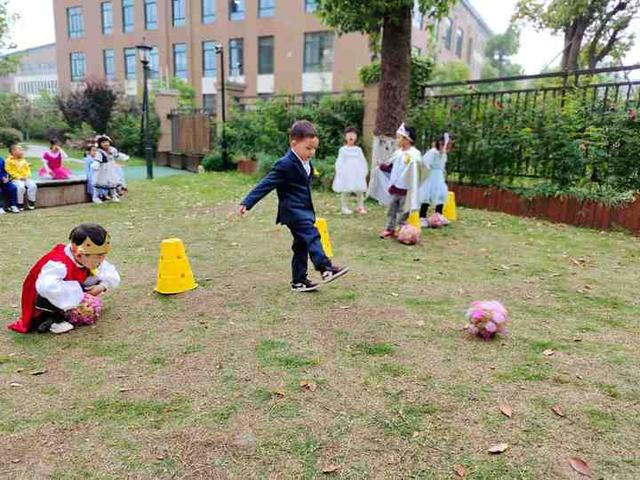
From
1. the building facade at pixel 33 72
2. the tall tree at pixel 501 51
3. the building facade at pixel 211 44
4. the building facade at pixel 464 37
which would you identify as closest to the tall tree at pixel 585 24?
the building facade at pixel 211 44

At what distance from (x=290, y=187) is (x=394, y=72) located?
18.4ft

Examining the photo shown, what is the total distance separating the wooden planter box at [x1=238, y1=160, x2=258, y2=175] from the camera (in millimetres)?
15348

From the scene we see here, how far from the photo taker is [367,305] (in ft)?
14.2

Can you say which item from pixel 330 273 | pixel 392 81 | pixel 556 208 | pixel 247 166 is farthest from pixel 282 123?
pixel 330 273

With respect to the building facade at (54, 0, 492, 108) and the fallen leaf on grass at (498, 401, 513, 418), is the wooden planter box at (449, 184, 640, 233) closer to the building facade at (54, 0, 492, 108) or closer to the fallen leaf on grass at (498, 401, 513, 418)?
the fallen leaf on grass at (498, 401, 513, 418)

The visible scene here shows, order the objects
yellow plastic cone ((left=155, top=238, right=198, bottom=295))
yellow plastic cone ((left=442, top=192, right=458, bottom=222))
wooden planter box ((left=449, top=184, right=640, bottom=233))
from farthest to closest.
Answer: yellow plastic cone ((left=442, top=192, right=458, bottom=222)) < wooden planter box ((left=449, top=184, right=640, bottom=233)) < yellow plastic cone ((left=155, top=238, right=198, bottom=295))

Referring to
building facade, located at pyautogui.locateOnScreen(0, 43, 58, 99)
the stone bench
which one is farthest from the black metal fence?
building facade, located at pyautogui.locateOnScreen(0, 43, 58, 99)

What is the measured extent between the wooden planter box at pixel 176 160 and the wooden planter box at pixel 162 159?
1.01 feet

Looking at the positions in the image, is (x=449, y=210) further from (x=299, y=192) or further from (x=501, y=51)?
(x=501, y=51)

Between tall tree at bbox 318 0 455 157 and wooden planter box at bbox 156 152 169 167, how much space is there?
12.3m

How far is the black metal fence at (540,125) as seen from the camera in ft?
25.7

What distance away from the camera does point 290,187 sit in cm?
456

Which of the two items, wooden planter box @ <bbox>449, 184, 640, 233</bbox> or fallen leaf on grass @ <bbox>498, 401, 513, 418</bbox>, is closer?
fallen leaf on grass @ <bbox>498, 401, 513, 418</bbox>

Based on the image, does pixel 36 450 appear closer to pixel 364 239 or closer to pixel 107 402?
pixel 107 402
